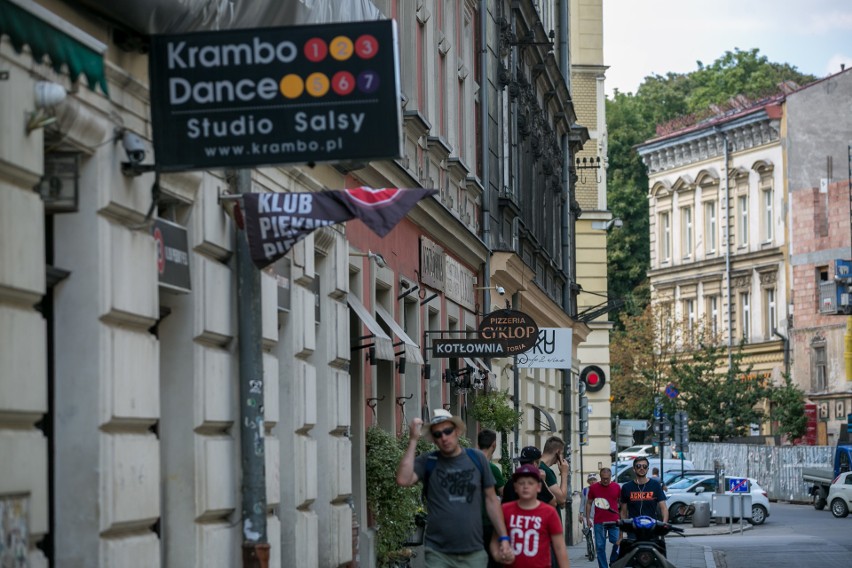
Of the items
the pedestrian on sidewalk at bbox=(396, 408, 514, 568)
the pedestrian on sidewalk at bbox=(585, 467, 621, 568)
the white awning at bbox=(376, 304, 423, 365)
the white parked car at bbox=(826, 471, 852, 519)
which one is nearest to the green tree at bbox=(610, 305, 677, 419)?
the white parked car at bbox=(826, 471, 852, 519)

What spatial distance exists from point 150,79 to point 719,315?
275 ft

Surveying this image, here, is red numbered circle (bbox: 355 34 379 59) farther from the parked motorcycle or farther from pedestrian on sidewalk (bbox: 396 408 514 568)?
the parked motorcycle

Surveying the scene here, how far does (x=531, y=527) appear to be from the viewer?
12398 mm

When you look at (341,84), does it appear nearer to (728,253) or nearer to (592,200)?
(592,200)

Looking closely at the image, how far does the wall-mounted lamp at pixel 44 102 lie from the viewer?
346 inches

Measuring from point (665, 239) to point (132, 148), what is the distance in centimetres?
8770

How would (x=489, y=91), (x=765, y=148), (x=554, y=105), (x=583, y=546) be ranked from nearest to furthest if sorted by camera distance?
(x=489, y=91) < (x=583, y=546) < (x=554, y=105) < (x=765, y=148)

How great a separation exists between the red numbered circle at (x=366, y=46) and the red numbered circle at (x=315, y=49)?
177 mm

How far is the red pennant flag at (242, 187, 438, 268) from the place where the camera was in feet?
35.3

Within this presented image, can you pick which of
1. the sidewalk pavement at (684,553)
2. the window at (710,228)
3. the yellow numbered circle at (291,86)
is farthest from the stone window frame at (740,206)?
the yellow numbered circle at (291,86)

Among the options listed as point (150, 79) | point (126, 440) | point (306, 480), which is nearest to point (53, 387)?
point (126, 440)

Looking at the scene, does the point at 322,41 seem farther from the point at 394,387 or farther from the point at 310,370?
the point at 394,387

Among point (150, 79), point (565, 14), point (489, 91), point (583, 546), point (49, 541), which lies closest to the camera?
point (49, 541)

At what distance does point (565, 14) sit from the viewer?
47.8 metres
